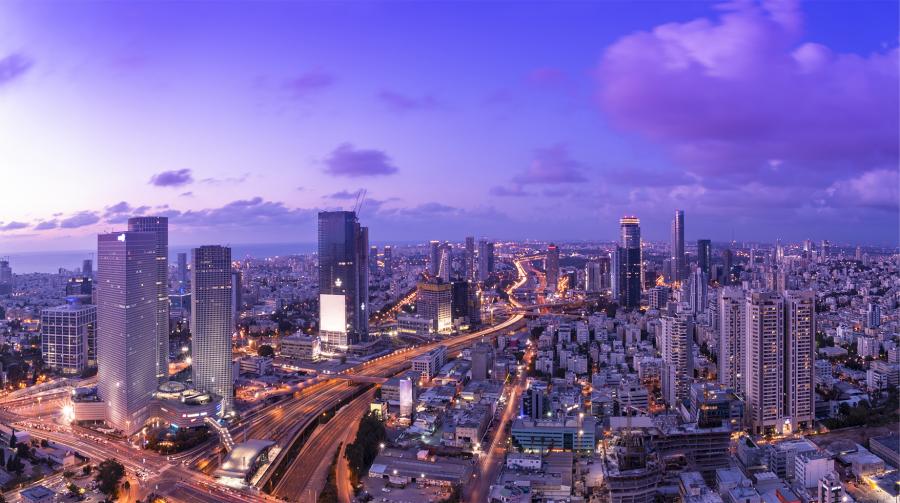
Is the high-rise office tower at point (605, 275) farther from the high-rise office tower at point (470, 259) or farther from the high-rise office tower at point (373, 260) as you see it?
the high-rise office tower at point (373, 260)

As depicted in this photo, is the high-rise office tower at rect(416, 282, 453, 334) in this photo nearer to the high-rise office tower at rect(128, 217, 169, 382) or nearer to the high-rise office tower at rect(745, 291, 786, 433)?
the high-rise office tower at rect(128, 217, 169, 382)

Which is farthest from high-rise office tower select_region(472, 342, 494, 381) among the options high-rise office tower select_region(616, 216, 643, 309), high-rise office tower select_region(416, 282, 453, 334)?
high-rise office tower select_region(616, 216, 643, 309)

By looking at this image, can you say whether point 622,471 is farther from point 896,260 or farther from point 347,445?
point 896,260

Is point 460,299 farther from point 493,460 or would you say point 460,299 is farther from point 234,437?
point 493,460

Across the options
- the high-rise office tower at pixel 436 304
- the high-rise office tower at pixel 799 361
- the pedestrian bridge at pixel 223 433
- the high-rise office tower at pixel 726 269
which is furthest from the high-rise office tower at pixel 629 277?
the pedestrian bridge at pixel 223 433

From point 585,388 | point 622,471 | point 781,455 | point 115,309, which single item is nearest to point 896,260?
point 585,388
